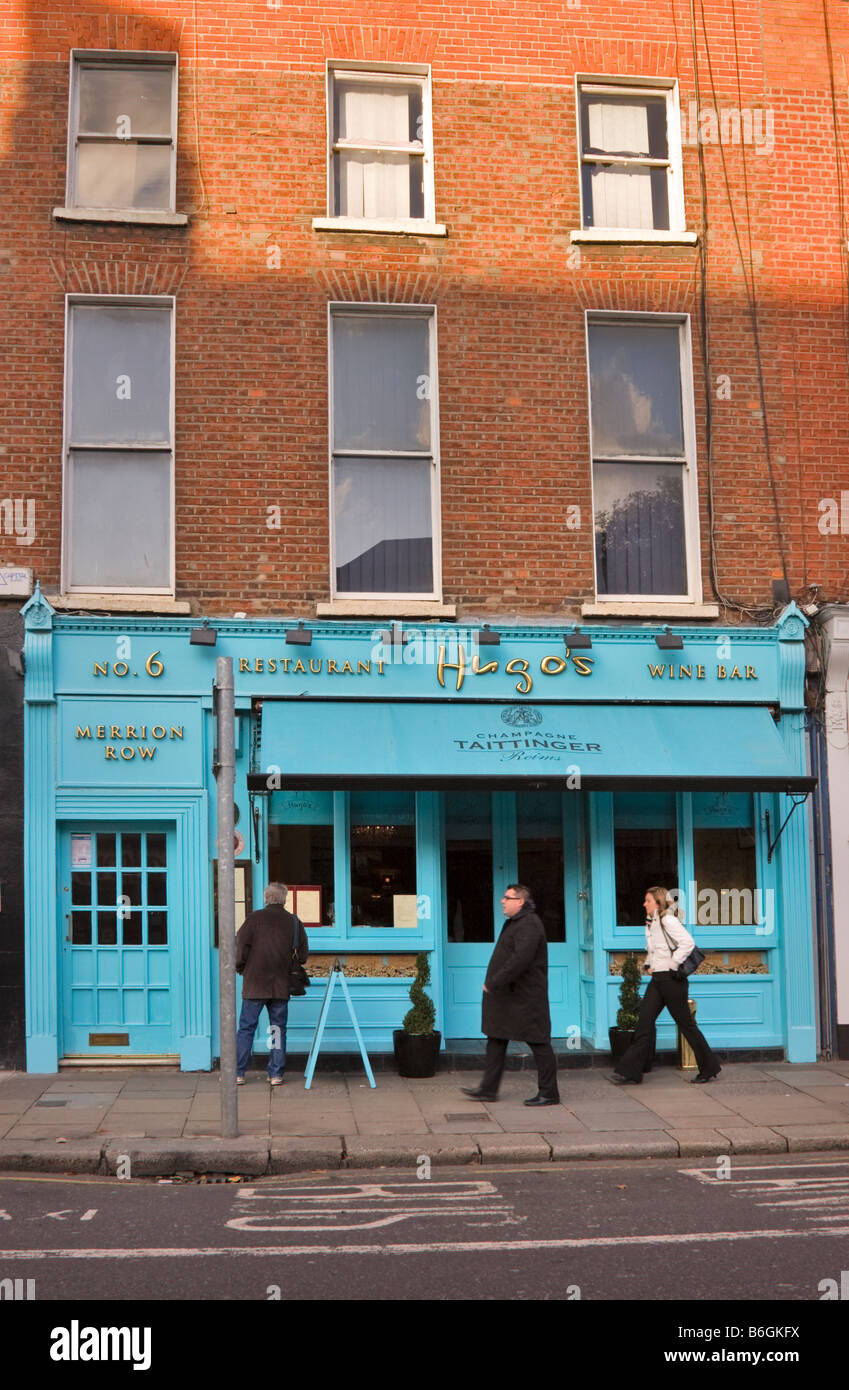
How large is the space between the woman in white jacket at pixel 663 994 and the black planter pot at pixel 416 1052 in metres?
1.59

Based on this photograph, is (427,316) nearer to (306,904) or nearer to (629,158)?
(629,158)

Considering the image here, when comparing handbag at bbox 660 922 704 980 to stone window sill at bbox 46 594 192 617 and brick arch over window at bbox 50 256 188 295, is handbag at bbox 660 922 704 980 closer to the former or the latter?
stone window sill at bbox 46 594 192 617

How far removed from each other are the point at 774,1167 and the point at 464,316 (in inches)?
324

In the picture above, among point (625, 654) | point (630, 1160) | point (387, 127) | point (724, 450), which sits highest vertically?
point (387, 127)

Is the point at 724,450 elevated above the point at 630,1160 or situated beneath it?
elevated above

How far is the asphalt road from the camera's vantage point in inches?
233

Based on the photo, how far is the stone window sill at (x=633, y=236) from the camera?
13250 millimetres

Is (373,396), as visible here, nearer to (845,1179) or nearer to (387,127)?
(387,127)

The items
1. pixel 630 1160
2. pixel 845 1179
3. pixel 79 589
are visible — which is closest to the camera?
pixel 845 1179

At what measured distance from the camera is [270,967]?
36.6ft

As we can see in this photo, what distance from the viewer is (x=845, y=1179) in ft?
27.4
